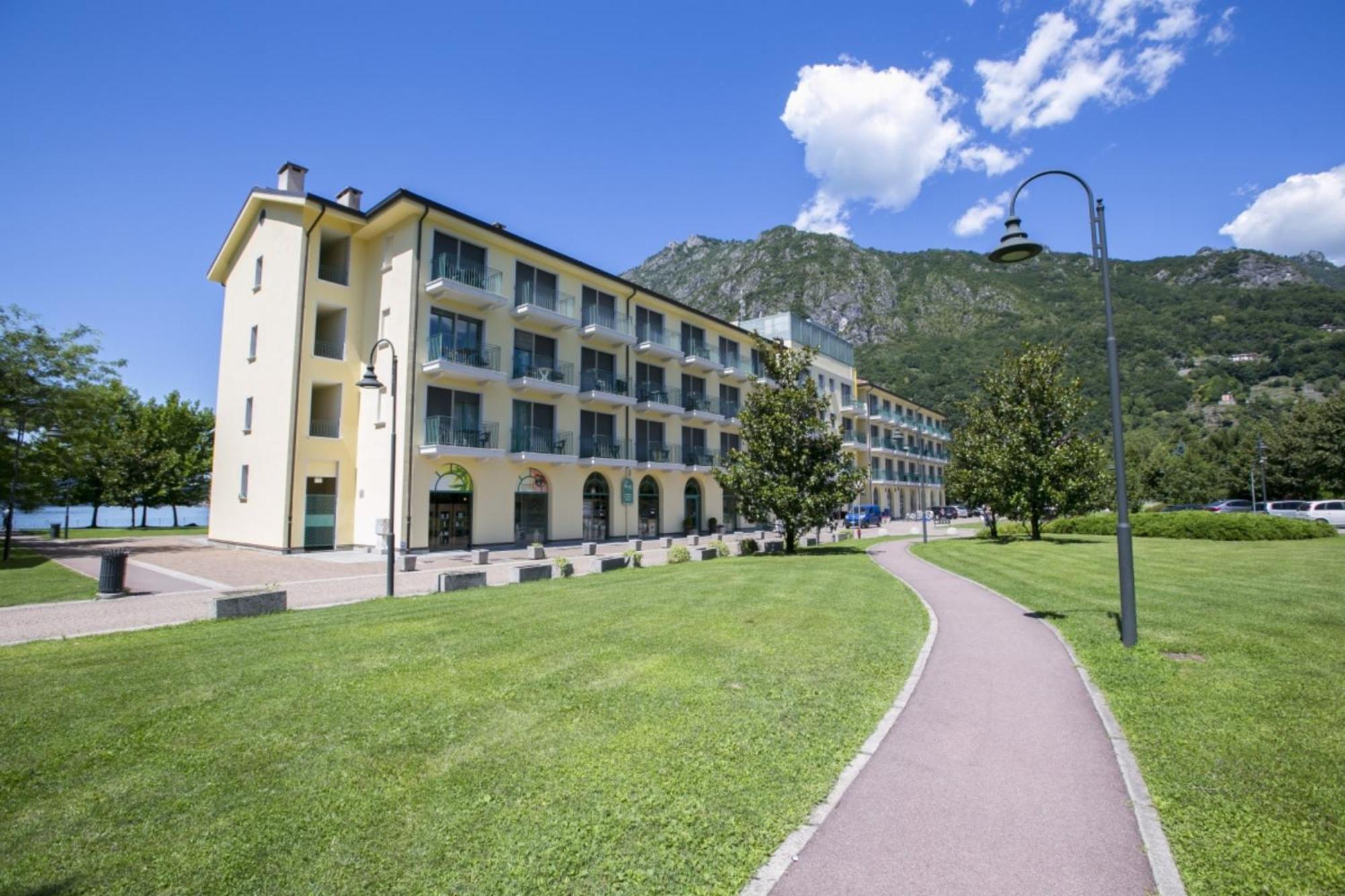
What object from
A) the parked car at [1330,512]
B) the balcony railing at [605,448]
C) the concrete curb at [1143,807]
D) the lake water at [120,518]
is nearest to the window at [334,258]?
the balcony railing at [605,448]

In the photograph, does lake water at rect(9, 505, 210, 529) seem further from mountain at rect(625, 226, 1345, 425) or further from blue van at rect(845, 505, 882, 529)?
mountain at rect(625, 226, 1345, 425)

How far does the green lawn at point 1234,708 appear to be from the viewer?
3574 millimetres

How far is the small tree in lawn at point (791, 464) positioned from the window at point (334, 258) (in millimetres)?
18641

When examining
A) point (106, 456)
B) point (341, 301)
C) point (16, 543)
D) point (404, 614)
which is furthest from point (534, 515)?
point (106, 456)

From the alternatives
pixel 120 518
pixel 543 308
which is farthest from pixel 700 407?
pixel 120 518

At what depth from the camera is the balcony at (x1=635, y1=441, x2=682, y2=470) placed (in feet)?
116

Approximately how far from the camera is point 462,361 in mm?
26453

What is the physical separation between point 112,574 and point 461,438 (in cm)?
1331

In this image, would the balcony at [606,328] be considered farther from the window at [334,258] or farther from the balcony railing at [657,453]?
the window at [334,258]

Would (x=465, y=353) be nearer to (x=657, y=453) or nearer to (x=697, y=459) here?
(x=657, y=453)

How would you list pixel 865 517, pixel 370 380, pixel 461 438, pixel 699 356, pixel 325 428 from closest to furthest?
pixel 370 380 → pixel 461 438 → pixel 325 428 → pixel 699 356 → pixel 865 517

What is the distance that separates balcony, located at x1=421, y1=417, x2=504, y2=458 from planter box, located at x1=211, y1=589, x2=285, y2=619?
44.2ft

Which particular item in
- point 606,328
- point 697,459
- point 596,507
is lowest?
point 596,507

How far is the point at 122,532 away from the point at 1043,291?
439 ft
